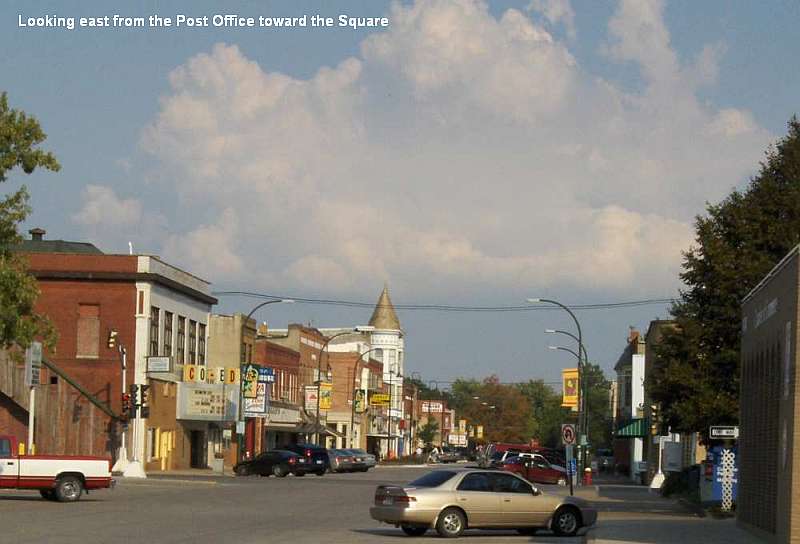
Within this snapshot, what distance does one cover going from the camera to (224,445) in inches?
3100

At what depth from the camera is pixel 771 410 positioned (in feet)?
92.0

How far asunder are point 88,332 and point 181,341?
848 cm

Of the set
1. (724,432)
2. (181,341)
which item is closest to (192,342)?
(181,341)

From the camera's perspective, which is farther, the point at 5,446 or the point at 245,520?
the point at 5,446

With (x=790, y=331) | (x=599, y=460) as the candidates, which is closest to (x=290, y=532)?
(x=790, y=331)

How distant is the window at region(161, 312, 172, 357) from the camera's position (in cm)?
6956

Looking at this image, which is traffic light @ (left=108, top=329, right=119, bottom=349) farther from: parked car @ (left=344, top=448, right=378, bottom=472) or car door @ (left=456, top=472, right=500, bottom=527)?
car door @ (left=456, top=472, right=500, bottom=527)

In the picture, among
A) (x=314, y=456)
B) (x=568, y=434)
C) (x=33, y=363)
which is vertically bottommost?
(x=314, y=456)

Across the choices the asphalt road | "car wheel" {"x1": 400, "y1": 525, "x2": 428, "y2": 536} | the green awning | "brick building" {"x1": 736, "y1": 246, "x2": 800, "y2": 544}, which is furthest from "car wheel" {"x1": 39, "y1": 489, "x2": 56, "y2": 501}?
the green awning

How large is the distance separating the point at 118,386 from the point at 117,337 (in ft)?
8.05

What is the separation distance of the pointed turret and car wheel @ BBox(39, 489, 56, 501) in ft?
395

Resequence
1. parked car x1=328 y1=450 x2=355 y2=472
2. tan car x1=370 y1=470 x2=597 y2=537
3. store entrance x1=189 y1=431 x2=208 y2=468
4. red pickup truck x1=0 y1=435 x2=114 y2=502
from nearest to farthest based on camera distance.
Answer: tan car x1=370 y1=470 x2=597 y2=537 → red pickup truck x1=0 y1=435 x2=114 y2=502 → store entrance x1=189 y1=431 x2=208 y2=468 → parked car x1=328 y1=450 x2=355 y2=472

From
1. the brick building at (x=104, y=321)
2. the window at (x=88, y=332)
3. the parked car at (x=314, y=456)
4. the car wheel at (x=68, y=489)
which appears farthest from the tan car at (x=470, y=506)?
the window at (x=88, y=332)

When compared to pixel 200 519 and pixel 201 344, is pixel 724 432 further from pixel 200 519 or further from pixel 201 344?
pixel 201 344
